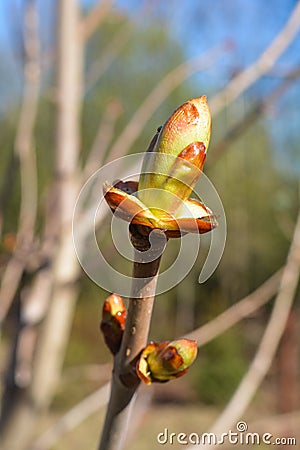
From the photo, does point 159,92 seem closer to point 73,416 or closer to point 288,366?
point 73,416

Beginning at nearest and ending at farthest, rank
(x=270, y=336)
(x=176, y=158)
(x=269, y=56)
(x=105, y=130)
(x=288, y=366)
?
(x=176, y=158) < (x=269, y=56) < (x=270, y=336) < (x=105, y=130) < (x=288, y=366)

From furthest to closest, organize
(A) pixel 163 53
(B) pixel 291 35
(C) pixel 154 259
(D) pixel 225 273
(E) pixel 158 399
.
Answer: (A) pixel 163 53, (E) pixel 158 399, (D) pixel 225 273, (B) pixel 291 35, (C) pixel 154 259

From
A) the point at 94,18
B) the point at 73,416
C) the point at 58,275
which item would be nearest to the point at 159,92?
the point at 94,18

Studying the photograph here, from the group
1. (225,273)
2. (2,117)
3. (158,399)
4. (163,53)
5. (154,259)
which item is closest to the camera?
(154,259)

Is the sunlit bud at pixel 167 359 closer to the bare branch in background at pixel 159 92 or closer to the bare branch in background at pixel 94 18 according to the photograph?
the bare branch in background at pixel 159 92

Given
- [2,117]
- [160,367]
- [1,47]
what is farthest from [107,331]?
[1,47]

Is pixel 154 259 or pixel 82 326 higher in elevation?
pixel 82 326

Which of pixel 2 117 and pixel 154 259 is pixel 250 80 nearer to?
pixel 154 259
